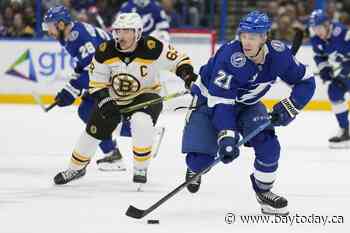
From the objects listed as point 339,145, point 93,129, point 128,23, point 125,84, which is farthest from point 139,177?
point 339,145

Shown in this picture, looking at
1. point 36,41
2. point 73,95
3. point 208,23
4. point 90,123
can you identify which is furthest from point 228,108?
point 208,23

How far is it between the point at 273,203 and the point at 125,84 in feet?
3.85

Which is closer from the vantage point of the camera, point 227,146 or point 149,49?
point 227,146

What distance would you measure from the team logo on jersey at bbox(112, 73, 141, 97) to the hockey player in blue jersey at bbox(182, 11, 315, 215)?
69cm

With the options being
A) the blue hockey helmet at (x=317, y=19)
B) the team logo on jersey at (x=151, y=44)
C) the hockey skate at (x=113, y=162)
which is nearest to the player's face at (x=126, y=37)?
the team logo on jersey at (x=151, y=44)

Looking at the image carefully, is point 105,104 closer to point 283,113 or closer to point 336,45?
point 283,113

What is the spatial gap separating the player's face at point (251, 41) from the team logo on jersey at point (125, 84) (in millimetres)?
1115

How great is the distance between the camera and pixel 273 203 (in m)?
4.33

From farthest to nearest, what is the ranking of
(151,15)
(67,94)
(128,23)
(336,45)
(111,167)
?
(151,15)
(336,45)
(111,167)
(67,94)
(128,23)

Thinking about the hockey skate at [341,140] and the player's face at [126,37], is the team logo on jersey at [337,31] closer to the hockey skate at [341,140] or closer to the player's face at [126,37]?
the hockey skate at [341,140]

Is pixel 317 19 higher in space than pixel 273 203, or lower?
lower

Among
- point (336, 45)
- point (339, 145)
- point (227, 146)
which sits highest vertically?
point (227, 146)

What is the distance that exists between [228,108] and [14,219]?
1.09m

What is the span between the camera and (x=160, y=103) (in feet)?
16.9
